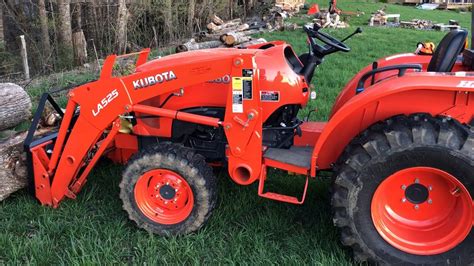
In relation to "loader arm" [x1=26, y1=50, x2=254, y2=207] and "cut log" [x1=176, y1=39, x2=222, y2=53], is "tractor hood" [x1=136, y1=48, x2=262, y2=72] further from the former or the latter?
"cut log" [x1=176, y1=39, x2=222, y2=53]

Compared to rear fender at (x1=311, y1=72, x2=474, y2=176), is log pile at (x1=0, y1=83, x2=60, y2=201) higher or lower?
lower

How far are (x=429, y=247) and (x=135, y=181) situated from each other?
74.9 inches

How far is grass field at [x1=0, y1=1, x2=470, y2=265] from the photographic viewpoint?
3061 millimetres

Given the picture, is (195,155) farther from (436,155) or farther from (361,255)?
(436,155)

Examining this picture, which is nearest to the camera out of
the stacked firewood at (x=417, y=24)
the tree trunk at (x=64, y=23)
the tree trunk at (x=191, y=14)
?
the tree trunk at (x=64, y=23)

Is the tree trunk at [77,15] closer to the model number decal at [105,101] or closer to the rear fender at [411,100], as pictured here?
the model number decal at [105,101]

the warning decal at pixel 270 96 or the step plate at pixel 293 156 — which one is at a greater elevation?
the warning decal at pixel 270 96

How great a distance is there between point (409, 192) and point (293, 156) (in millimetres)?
798

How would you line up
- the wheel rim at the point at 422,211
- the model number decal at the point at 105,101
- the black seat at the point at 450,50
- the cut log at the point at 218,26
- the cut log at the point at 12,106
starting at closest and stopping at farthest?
the wheel rim at the point at 422,211 < the black seat at the point at 450,50 < the model number decal at the point at 105,101 < the cut log at the point at 12,106 < the cut log at the point at 218,26

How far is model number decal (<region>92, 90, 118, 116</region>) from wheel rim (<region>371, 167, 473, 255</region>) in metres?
1.85

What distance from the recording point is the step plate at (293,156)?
10.4 feet

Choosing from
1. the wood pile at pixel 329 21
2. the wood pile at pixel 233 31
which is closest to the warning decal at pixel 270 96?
the wood pile at pixel 233 31

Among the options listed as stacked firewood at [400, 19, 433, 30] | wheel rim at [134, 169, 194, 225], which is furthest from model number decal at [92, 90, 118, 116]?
stacked firewood at [400, 19, 433, 30]

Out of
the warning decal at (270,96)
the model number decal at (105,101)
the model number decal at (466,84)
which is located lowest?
the model number decal at (105,101)
